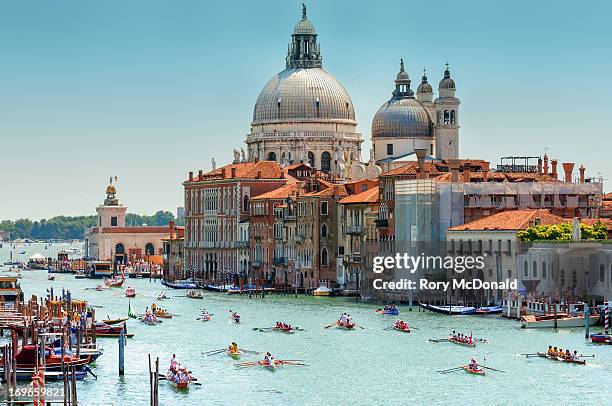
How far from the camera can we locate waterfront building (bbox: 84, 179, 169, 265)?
146750 mm

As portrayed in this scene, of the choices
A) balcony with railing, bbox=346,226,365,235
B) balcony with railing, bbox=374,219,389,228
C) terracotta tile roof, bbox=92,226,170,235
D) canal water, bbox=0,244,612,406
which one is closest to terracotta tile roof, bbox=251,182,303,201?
balcony with railing, bbox=346,226,365,235

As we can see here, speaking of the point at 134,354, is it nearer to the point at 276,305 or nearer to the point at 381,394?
the point at 381,394

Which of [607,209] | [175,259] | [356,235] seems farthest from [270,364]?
[175,259]

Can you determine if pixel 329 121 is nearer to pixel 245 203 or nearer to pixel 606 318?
pixel 245 203

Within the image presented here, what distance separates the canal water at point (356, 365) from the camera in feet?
156

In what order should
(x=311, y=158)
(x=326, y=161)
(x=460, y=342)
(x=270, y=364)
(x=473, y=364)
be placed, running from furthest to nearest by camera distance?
(x=326, y=161) → (x=311, y=158) → (x=460, y=342) → (x=270, y=364) → (x=473, y=364)

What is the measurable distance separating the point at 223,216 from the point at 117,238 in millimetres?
42314

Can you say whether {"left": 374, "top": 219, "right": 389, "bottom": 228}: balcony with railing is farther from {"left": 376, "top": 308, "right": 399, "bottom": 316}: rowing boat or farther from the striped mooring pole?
the striped mooring pole

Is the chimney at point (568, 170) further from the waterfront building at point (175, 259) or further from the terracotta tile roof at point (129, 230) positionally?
the terracotta tile roof at point (129, 230)

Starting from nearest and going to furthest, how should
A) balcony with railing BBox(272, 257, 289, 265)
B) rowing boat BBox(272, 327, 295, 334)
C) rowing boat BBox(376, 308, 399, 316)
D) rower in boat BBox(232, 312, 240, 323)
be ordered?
1. rowing boat BBox(272, 327, 295, 334)
2. rower in boat BBox(232, 312, 240, 323)
3. rowing boat BBox(376, 308, 399, 316)
4. balcony with railing BBox(272, 257, 289, 265)

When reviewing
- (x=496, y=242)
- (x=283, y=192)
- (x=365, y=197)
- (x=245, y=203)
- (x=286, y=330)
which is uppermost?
(x=283, y=192)

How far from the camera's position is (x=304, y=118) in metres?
116

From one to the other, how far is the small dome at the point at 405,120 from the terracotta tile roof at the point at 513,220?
1407 inches

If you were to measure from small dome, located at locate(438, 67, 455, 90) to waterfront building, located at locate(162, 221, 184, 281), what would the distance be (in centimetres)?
1736
